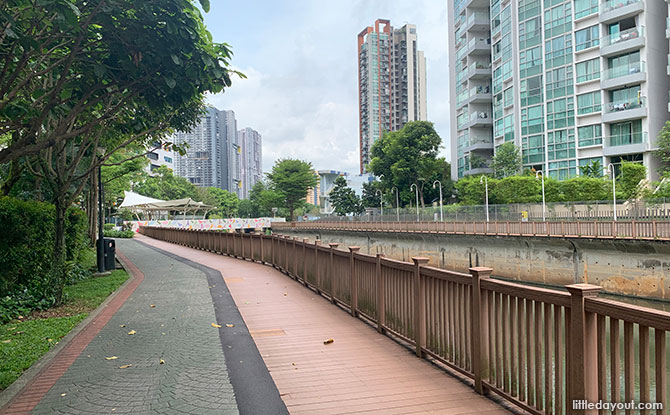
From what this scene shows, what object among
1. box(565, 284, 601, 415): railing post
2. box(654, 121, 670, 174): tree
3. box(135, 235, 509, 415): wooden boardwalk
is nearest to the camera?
box(565, 284, 601, 415): railing post

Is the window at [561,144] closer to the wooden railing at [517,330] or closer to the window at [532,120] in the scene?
the window at [532,120]

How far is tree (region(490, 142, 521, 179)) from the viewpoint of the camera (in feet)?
157

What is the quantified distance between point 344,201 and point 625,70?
5280cm

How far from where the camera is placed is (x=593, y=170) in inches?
1597

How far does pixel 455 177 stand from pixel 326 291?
189ft

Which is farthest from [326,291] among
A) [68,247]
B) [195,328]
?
[68,247]

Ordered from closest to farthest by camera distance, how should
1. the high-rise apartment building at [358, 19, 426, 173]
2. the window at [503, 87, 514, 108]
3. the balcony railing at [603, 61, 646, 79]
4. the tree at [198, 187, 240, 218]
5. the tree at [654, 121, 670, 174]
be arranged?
the tree at [654, 121, 670, 174] < the balcony railing at [603, 61, 646, 79] < the window at [503, 87, 514, 108] < the tree at [198, 187, 240, 218] < the high-rise apartment building at [358, 19, 426, 173]

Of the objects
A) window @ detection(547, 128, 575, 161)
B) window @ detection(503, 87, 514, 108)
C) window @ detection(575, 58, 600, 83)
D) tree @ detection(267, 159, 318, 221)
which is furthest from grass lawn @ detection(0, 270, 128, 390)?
tree @ detection(267, 159, 318, 221)

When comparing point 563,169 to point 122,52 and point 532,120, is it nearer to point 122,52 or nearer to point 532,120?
point 532,120

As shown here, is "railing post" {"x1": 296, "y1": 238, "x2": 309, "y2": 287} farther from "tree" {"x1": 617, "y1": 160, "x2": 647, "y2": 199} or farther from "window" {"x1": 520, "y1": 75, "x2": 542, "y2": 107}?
"window" {"x1": 520, "y1": 75, "x2": 542, "y2": 107}

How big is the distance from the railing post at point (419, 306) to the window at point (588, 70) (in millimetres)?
45031

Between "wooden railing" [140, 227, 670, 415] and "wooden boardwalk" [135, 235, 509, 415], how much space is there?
0.23 m

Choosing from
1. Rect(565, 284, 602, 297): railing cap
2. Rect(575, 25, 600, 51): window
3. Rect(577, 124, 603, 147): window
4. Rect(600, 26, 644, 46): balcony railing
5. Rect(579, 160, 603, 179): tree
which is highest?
Rect(575, 25, 600, 51): window

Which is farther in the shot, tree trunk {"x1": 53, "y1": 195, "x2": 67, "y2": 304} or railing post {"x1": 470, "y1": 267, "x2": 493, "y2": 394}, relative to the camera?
tree trunk {"x1": 53, "y1": 195, "x2": 67, "y2": 304}
